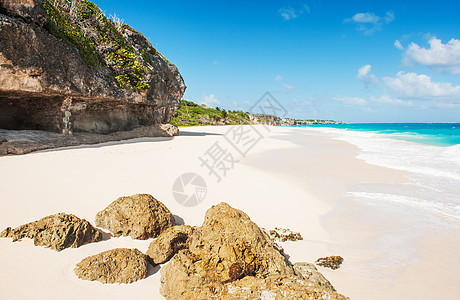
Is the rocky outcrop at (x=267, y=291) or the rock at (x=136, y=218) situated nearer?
the rocky outcrop at (x=267, y=291)

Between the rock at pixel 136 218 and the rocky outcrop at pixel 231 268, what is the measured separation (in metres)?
1.01

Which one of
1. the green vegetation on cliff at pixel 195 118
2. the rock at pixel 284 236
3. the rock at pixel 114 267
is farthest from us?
the green vegetation on cliff at pixel 195 118

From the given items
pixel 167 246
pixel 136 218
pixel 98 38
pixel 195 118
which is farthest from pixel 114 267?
pixel 195 118

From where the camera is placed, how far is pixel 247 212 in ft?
16.5

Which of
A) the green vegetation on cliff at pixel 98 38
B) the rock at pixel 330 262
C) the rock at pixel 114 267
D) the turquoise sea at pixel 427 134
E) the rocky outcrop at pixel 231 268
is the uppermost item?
the green vegetation on cliff at pixel 98 38

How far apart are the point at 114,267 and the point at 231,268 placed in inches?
52.2

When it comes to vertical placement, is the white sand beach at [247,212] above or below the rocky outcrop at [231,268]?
below

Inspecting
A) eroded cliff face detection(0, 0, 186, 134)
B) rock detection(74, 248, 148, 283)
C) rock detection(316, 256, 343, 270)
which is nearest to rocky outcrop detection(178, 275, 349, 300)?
rock detection(74, 248, 148, 283)

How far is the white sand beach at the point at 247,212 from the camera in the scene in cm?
271

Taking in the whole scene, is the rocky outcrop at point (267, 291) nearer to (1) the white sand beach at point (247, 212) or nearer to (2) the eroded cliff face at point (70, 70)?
(1) the white sand beach at point (247, 212)

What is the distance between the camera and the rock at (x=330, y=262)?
3.29 m

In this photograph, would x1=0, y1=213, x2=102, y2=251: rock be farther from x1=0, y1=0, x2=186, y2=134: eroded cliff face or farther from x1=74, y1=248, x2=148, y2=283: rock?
x1=0, y1=0, x2=186, y2=134: eroded cliff face

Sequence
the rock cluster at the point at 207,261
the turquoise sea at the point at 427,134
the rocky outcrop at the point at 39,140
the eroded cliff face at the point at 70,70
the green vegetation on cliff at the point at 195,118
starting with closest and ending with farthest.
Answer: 1. the rock cluster at the point at 207,261
2. the rocky outcrop at the point at 39,140
3. the eroded cliff face at the point at 70,70
4. the turquoise sea at the point at 427,134
5. the green vegetation on cliff at the point at 195,118

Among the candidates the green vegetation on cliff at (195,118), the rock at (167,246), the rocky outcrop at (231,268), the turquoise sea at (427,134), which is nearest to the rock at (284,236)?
the rocky outcrop at (231,268)
